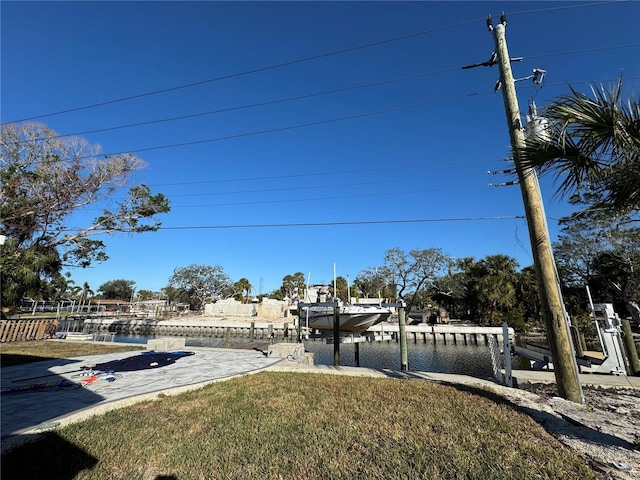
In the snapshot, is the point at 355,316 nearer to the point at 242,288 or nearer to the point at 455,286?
A: the point at 455,286

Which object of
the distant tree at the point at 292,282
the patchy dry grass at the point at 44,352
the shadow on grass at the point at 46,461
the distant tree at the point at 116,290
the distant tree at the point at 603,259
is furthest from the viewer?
the distant tree at the point at 116,290

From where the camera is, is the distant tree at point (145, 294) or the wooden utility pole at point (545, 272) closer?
the wooden utility pole at point (545, 272)

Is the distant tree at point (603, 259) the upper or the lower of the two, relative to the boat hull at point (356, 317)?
upper

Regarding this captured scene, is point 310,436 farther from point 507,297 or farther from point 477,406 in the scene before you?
point 507,297

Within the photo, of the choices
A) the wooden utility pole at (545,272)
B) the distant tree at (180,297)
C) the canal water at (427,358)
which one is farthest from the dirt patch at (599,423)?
the distant tree at (180,297)

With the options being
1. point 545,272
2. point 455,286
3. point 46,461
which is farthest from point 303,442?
point 455,286

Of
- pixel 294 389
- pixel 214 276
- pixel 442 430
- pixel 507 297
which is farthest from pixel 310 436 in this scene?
pixel 214 276

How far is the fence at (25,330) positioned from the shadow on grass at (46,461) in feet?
47.8

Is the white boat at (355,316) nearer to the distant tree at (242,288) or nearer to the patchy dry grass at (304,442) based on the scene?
the patchy dry grass at (304,442)

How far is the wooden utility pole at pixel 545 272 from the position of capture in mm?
5352

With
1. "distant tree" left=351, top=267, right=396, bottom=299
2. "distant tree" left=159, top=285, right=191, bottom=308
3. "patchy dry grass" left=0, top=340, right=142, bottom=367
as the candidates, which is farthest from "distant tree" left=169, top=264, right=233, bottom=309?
"patchy dry grass" left=0, top=340, right=142, bottom=367

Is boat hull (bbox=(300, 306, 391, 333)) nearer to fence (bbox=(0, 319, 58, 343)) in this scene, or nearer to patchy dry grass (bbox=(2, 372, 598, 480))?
fence (bbox=(0, 319, 58, 343))

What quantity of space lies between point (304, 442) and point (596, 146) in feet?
15.2

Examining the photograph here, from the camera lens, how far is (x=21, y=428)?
3.89 meters
